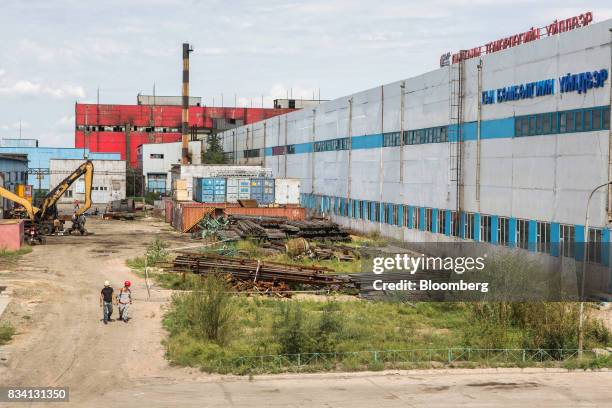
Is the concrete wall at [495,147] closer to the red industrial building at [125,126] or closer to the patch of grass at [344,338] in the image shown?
the patch of grass at [344,338]

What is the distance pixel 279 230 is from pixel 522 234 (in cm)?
1586

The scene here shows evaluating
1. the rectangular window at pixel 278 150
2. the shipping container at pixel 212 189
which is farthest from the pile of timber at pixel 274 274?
the rectangular window at pixel 278 150

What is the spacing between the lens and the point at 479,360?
73.2ft

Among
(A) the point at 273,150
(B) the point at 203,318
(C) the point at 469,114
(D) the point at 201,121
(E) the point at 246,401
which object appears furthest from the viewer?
(D) the point at 201,121

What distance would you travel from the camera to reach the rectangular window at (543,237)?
34.3m

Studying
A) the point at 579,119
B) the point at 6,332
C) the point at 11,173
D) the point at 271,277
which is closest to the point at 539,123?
the point at 579,119

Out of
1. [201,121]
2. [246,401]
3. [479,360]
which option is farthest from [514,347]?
[201,121]

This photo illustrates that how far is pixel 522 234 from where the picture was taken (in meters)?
36.6

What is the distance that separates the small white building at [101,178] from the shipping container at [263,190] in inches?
1414

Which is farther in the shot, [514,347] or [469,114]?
[469,114]

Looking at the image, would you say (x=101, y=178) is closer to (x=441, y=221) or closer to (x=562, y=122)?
(x=441, y=221)

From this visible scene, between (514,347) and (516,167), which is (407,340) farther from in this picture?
(516,167)

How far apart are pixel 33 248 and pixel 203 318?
28288 mm

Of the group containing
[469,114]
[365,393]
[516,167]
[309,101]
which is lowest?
[365,393]
